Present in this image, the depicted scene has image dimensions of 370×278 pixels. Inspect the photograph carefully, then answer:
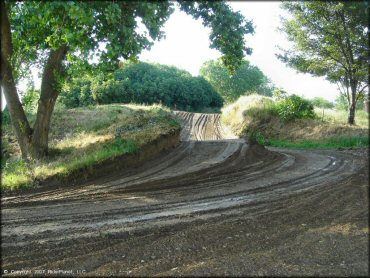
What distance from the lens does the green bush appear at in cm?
2348

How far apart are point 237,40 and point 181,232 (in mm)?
5950

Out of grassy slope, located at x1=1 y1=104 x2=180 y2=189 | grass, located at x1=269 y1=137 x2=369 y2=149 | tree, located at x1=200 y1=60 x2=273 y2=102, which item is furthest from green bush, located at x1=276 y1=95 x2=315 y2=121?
tree, located at x1=200 y1=60 x2=273 y2=102

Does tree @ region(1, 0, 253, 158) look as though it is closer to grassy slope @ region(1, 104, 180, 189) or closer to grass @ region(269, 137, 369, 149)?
grassy slope @ region(1, 104, 180, 189)

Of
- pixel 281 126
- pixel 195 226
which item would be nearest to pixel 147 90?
pixel 281 126

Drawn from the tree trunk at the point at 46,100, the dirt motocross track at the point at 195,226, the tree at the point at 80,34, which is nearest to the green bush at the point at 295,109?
the tree at the point at 80,34

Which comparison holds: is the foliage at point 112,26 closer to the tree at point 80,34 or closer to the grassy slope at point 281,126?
the tree at point 80,34

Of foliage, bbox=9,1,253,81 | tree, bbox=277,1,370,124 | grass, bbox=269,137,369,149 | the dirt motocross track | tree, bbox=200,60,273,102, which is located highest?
tree, bbox=200,60,273,102

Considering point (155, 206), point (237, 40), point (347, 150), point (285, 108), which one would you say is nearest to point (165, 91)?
point (285, 108)

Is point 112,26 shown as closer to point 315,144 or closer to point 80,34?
point 80,34

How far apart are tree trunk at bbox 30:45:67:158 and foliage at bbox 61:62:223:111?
25.4 m

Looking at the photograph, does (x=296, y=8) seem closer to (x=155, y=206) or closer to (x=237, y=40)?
(x=237, y=40)

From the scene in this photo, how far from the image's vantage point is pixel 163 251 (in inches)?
185

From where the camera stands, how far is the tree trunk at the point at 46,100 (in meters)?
12.5

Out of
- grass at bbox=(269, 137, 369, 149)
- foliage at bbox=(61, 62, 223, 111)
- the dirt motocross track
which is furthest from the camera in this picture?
foliage at bbox=(61, 62, 223, 111)
